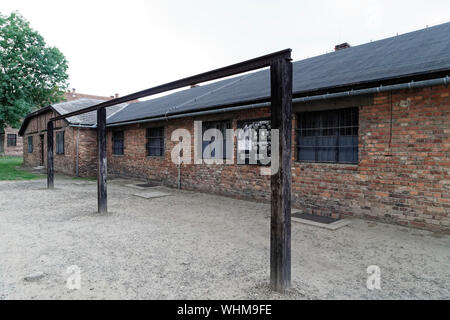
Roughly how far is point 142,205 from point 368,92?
19.2 ft

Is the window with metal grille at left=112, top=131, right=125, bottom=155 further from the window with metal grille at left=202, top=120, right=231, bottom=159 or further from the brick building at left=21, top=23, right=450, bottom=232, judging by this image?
the brick building at left=21, top=23, right=450, bottom=232

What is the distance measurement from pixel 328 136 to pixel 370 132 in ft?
3.07

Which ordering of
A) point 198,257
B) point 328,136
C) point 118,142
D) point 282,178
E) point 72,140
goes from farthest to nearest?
point 72,140, point 118,142, point 328,136, point 198,257, point 282,178

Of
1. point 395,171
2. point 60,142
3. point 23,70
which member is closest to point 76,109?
point 60,142

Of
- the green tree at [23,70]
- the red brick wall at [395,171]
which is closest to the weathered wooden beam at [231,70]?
the red brick wall at [395,171]

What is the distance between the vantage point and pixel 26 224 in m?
5.41

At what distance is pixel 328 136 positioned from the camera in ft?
20.6

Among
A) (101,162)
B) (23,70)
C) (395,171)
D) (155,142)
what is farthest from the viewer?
(23,70)

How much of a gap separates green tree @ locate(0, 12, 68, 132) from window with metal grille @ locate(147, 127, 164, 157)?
13.9m

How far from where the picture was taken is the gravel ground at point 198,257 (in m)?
2.86

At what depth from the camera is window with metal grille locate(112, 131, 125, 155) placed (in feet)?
45.2

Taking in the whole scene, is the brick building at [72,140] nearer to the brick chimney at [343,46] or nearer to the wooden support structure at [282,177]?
the brick chimney at [343,46]

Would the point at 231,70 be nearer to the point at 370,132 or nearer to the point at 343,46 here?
the point at 370,132
